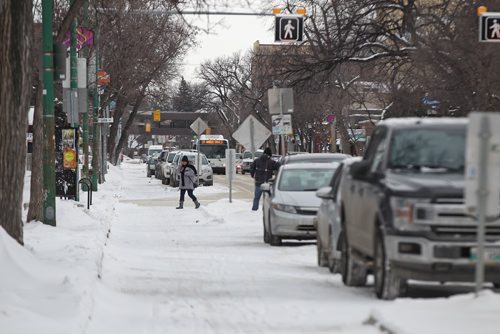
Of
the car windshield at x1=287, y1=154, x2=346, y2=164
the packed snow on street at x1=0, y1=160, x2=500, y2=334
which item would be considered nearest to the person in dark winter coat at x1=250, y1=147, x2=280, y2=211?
the car windshield at x1=287, y1=154, x2=346, y2=164

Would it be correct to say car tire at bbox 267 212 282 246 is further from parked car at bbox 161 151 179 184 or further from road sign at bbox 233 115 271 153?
parked car at bbox 161 151 179 184

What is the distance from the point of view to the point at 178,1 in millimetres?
20766

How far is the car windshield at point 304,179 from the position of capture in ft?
76.6

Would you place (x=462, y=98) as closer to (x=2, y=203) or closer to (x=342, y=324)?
(x=2, y=203)

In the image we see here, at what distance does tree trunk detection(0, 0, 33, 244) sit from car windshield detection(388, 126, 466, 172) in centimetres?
544

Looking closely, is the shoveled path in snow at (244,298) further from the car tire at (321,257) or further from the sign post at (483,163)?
the sign post at (483,163)

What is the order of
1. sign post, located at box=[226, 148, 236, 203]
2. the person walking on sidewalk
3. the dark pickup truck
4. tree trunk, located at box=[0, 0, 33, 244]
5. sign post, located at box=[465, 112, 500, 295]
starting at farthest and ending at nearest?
1. sign post, located at box=[226, 148, 236, 203]
2. the person walking on sidewalk
3. tree trunk, located at box=[0, 0, 33, 244]
4. the dark pickup truck
5. sign post, located at box=[465, 112, 500, 295]

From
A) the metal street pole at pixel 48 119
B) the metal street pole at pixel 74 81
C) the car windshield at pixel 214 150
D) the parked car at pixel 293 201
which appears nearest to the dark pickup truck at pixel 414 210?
the parked car at pixel 293 201

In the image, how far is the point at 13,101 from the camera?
16594 millimetres

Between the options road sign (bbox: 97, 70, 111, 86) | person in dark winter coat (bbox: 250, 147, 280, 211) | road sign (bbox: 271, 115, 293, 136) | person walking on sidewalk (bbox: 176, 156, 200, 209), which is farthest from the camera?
road sign (bbox: 97, 70, 111, 86)

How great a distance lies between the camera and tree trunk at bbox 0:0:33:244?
643 inches

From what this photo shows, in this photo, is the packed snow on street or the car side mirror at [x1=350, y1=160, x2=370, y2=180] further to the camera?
the car side mirror at [x1=350, y1=160, x2=370, y2=180]

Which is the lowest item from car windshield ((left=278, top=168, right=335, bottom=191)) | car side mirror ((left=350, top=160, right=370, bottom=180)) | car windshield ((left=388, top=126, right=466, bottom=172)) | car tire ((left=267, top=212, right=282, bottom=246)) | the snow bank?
car tire ((left=267, top=212, right=282, bottom=246))

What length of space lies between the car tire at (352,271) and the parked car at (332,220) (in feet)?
2.52
